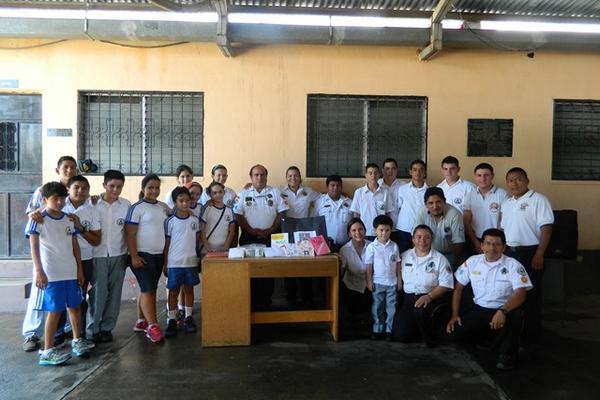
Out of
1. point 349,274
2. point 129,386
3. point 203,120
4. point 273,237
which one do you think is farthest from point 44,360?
point 203,120

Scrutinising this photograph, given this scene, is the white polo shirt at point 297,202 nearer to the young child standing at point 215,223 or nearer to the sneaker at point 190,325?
the young child standing at point 215,223

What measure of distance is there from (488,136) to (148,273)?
4.74 meters

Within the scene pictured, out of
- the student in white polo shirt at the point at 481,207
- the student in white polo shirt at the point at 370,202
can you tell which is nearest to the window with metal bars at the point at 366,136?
the student in white polo shirt at the point at 370,202

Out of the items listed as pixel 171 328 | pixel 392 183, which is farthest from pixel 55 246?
pixel 392 183

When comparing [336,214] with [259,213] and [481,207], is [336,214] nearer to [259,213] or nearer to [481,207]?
[259,213]

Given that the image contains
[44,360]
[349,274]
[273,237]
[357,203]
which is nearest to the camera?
[44,360]

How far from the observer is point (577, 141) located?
6.23m

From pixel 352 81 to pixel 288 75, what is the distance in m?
0.88

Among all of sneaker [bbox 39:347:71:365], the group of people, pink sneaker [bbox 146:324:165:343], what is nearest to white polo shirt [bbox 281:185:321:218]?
the group of people

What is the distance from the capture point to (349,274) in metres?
4.69

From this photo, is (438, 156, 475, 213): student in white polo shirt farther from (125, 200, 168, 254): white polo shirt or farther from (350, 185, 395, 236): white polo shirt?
(125, 200, 168, 254): white polo shirt

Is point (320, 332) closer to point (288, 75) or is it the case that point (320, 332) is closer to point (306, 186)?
point (306, 186)

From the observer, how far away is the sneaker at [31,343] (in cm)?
401

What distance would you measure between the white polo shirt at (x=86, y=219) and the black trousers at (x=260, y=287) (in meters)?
1.65
